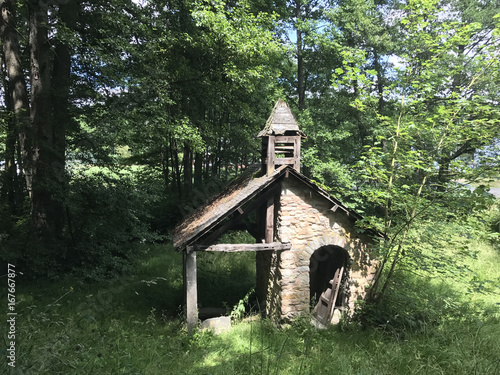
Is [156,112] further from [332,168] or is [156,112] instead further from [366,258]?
[332,168]

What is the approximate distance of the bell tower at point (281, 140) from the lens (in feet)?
24.2

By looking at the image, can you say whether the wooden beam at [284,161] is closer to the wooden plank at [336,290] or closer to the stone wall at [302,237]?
the stone wall at [302,237]

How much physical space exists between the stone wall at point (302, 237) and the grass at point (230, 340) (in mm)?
592

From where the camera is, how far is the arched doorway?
7523 millimetres

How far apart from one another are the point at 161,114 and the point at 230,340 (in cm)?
685

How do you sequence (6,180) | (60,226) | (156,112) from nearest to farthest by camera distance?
(156,112)
(60,226)
(6,180)

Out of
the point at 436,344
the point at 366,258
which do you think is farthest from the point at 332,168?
the point at 436,344

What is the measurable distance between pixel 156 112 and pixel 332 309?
7939 millimetres

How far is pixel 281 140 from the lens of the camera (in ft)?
24.4

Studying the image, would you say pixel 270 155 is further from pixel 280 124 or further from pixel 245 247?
pixel 245 247

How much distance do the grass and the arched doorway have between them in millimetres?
874

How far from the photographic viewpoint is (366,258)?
23.9 feet

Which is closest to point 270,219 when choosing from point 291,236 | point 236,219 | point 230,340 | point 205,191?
point 291,236

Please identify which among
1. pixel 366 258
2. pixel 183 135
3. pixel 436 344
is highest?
pixel 183 135
